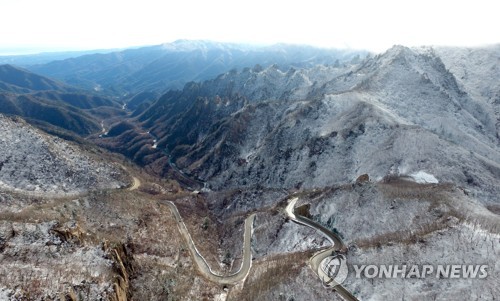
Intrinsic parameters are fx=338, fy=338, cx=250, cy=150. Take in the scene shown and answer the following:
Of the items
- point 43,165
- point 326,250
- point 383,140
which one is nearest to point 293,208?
point 326,250

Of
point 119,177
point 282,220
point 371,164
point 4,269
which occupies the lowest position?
point 119,177

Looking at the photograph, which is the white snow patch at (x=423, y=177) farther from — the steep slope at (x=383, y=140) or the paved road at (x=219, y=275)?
the paved road at (x=219, y=275)

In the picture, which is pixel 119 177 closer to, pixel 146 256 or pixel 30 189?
pixel 30 189

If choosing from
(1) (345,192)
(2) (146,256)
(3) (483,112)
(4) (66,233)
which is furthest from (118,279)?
(3) (483,112)

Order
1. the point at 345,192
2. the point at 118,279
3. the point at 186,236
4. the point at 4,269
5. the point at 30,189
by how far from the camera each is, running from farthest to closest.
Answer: the point at 30,189 < the point at 186,236 < the point at 345,192 < the point at 118,279 < the point at 4,269

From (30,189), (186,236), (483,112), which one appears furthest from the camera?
(483,112)

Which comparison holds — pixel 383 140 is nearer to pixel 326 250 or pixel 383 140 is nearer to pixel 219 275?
pixel 326 250

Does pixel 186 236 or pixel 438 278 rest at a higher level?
pixel 438 278
